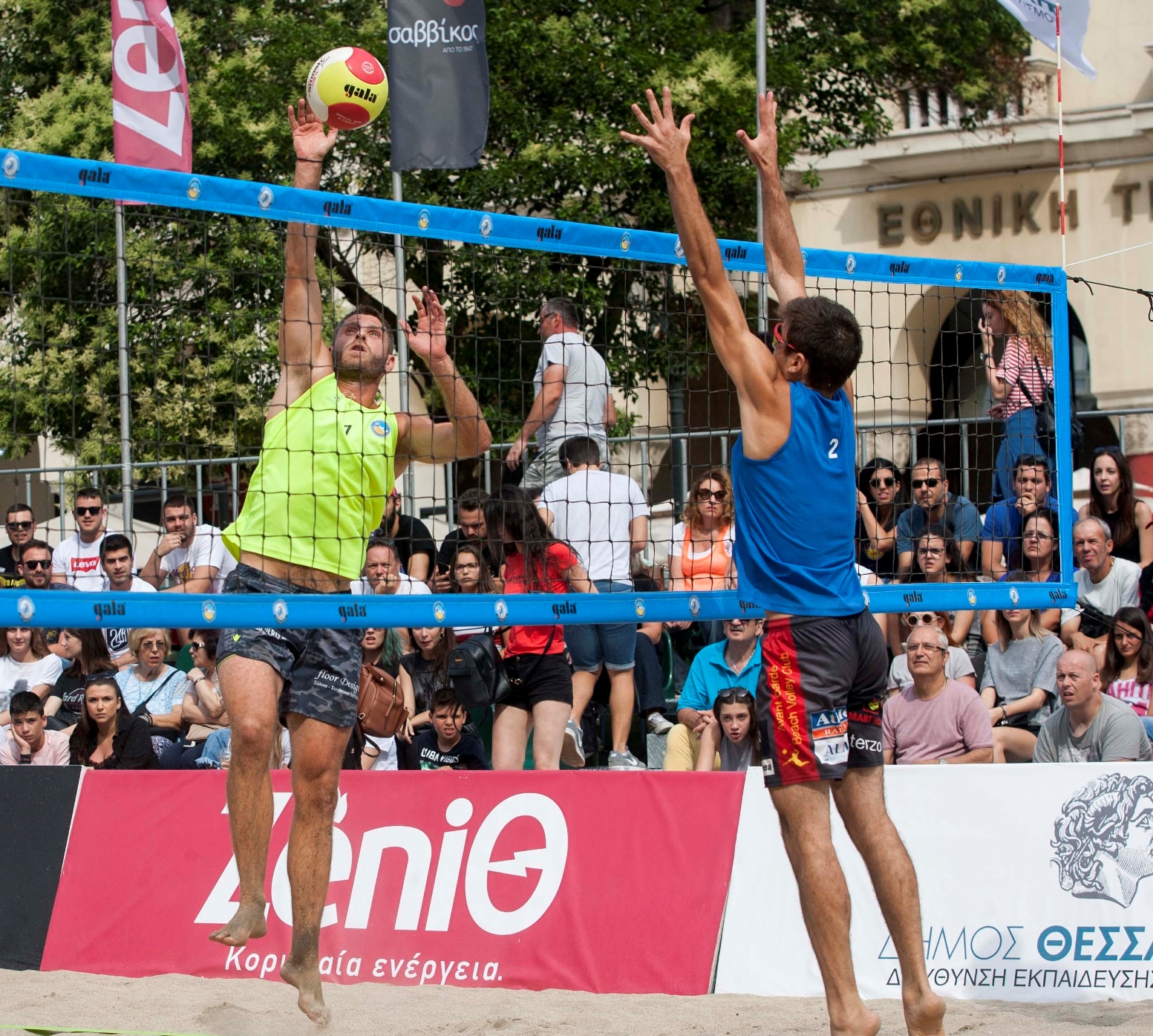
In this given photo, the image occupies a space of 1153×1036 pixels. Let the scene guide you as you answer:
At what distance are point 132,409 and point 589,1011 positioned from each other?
9793mm

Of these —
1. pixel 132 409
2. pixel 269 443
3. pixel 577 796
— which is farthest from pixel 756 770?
pixel 132 409

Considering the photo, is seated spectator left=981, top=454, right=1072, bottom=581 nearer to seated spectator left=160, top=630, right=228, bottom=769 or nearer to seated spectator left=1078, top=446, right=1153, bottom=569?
seated spectator left=1078, top=446, right=1153, bottom=569

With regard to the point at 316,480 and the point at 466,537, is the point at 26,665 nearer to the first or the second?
the point at 466,537

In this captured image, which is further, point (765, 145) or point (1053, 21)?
point (1053, 21)

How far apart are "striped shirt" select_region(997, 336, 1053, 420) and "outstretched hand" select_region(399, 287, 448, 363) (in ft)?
8.28

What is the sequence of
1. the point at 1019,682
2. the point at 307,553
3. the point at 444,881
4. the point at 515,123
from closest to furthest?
the point at 307,553 → the point at 444,881 → the point at 1019,682 → the point at 515,123

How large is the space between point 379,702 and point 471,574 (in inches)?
35.7

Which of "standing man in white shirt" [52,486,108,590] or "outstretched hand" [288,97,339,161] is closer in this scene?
"outstretched hand" [288,97,339,161]

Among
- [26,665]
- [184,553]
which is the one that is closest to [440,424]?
[184,553]

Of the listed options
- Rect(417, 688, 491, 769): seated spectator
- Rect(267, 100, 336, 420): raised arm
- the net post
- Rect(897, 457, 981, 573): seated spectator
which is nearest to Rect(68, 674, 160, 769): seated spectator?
Rect(417, 688, 491, 769): seated spectator

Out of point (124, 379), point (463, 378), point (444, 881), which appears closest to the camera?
point (124, 379)

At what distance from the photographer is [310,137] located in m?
5.13

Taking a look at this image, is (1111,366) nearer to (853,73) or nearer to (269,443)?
(853,73)

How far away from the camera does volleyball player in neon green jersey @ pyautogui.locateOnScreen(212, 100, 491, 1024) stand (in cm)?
487
